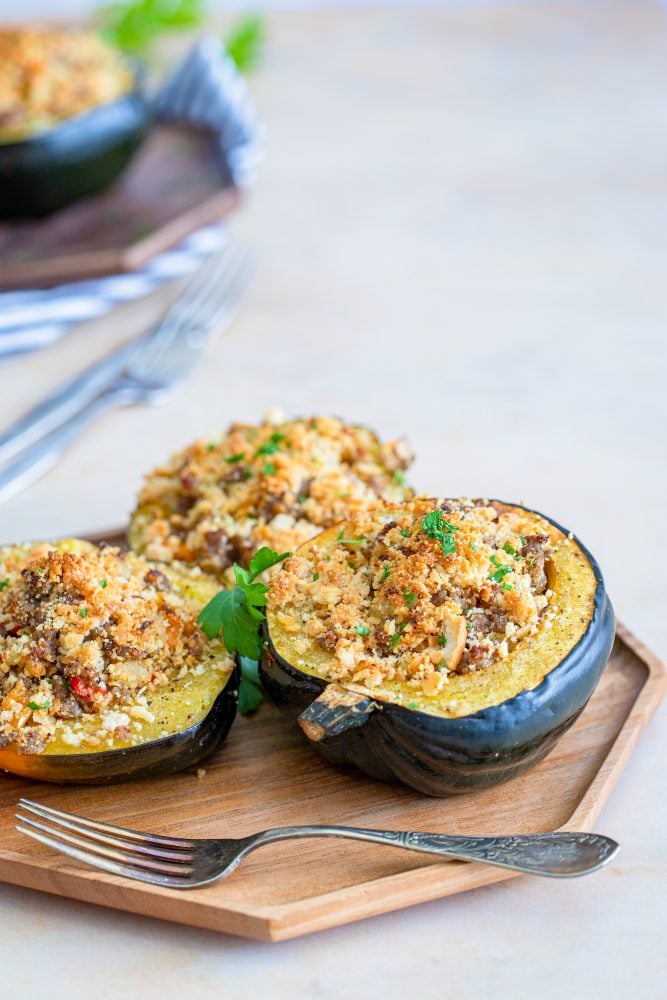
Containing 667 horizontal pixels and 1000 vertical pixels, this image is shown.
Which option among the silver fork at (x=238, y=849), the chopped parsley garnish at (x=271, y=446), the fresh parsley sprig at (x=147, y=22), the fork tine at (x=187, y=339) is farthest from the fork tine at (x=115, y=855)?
the fresh parsley sprig at (x=147, y=22)

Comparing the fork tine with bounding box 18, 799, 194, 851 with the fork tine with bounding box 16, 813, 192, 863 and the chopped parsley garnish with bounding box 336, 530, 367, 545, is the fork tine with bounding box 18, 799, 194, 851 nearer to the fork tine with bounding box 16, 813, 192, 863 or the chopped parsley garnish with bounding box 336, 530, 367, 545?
the fork tine with bounding box 16, 813, 192, 863

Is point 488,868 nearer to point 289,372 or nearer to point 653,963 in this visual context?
point 653,963

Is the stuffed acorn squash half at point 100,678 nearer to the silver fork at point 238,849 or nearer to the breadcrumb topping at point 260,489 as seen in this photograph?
the silver fork at point 238,849

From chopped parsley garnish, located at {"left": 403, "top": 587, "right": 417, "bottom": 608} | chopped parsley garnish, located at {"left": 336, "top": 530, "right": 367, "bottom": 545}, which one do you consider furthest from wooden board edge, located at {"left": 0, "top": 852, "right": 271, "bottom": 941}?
chopped parsley garnish, located at {"left": 336, "top": 530, "right": 367, "bottom": 545}

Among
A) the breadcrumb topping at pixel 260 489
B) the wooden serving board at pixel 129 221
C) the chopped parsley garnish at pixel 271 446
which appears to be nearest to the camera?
the breadcrumb topping at pixel 260 489

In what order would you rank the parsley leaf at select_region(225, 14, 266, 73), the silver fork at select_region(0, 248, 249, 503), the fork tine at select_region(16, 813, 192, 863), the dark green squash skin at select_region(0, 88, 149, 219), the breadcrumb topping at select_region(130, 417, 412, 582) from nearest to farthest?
1. the fork tine at select_region(16, 813, 192, 863)
2. the breadcrumb topping at select_region(130, 417, 412, 582)
3. the silver fork at select_region(0, 248, 249, 503)
4. the dark green squash skin at select_region(0, 88, 149, 219)
5. the parsley leaf at select_region(225, 14, 266, 73)

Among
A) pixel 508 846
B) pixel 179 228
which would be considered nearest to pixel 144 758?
pixel 508 846

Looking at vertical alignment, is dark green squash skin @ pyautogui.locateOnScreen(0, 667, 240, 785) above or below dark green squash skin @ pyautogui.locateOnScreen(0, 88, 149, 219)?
below
